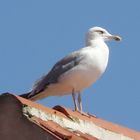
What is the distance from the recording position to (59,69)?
9.77m

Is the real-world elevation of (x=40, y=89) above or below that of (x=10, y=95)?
below

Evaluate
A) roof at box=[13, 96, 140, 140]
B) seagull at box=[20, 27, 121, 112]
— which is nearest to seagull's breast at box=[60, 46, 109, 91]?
seagull at box=[20, 27, 121, 112]

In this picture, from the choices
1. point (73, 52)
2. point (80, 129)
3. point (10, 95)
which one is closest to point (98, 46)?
point (73, 52)

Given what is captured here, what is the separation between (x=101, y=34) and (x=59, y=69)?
1.57 m

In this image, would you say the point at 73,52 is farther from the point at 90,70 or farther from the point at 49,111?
the point at 49,111

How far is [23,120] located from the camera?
557 centimetres

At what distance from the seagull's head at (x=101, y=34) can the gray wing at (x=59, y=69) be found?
1156 mm

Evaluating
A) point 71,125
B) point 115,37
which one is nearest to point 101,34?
point 115,37

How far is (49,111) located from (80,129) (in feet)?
1.19

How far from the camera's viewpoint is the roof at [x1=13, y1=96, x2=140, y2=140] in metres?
5.71

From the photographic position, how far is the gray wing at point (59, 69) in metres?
9.74

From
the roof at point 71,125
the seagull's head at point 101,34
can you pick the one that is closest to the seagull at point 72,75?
the seagull's head at point 101,34

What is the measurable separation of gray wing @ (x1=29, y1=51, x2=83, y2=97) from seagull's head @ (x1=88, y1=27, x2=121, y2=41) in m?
1.16

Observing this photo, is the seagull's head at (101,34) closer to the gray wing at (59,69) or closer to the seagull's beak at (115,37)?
the seagull's beak at (115,37)
